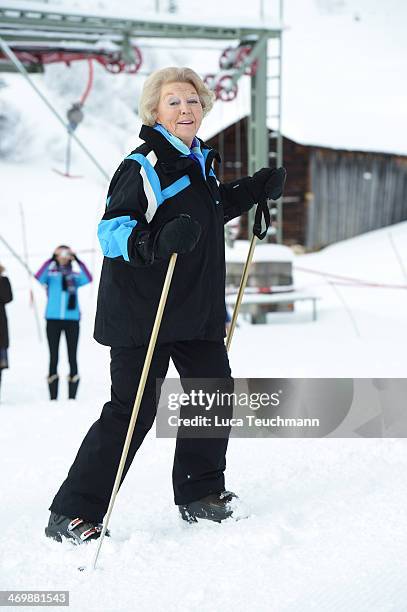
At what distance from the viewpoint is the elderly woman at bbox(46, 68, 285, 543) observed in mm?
2316

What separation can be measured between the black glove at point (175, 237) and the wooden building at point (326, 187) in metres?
18.6

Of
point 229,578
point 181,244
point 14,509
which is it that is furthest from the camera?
point 14,509

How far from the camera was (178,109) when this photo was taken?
2410 millimetres

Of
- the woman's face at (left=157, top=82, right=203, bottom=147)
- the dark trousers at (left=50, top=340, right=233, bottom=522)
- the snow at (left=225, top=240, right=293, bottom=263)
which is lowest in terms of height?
the snow at (left=225, top=240, right=293, bottom=263)

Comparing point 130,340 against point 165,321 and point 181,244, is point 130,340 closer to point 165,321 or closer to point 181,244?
point 165,321

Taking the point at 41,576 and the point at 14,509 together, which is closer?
the point at 41,576

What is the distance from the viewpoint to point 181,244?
7.06 feet

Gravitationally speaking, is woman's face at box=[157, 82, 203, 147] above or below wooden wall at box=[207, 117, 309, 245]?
above

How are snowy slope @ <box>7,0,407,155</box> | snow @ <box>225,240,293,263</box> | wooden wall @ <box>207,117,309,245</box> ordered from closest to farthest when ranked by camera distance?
snow @ <box>225,240,293,263</box> < wooden wall @ <box>207,117,309,245</box> < snowy slope @ <box>7,0,407,155</box>

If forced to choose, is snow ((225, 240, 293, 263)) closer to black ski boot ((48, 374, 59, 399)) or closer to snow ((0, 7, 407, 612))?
snow ((0, 7, 407, 612))

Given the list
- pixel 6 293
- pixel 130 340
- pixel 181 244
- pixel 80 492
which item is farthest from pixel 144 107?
pixel 6 293

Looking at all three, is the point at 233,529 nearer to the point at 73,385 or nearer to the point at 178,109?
the point at 178,109

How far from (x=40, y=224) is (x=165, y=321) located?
22.4 metres

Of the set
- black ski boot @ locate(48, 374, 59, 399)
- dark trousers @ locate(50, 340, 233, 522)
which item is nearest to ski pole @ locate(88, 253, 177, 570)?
dark trousers @ locate(50, 340, 233, 522)
